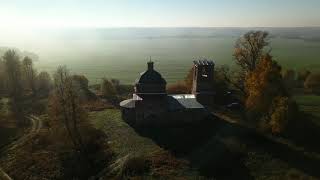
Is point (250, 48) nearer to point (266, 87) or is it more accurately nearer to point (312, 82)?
point (266, 87)

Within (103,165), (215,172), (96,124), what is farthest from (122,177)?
(96,124)

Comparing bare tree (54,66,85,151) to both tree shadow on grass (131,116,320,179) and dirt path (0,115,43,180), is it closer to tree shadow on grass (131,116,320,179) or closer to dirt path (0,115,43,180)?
dirt path (0,115,43,180)

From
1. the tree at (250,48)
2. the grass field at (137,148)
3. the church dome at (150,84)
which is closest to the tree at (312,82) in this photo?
the tree at (250,48)

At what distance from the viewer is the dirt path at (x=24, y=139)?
31641mm

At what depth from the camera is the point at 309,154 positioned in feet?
111

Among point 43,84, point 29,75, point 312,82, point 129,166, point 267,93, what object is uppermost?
point 267,93

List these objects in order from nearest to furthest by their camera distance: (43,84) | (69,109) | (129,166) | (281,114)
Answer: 1. (129,166)
2. (281,114)
3. (69,109)
4. (43,84)

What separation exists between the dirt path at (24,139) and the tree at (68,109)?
5158 mm

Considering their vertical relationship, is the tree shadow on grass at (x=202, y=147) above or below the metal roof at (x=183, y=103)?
below

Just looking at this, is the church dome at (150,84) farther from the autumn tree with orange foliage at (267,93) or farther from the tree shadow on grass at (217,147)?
the autumn tree with orange foliage at (267,93)

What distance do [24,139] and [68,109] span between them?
683 cm

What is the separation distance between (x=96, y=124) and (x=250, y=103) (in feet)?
59.7

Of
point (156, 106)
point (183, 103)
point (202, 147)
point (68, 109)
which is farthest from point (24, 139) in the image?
point (202, 147)

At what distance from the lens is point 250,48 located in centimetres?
5525
